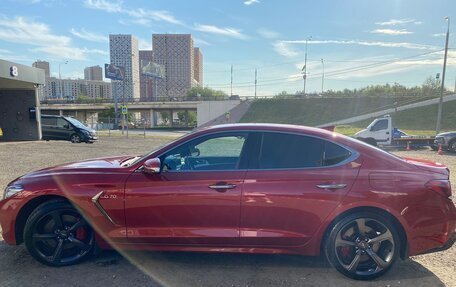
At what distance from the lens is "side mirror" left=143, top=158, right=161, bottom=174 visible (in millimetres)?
3129

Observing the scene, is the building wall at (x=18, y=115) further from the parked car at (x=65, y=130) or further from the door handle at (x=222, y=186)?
the door handle at (x=222, y=186)

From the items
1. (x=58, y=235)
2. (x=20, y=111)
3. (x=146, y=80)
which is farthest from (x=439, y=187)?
(x=146, y=80)

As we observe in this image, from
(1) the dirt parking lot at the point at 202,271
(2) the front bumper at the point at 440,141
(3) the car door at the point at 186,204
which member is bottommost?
(1) the dirt parking lot at the point at 202,271

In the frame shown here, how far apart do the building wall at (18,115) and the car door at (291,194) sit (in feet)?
66.3

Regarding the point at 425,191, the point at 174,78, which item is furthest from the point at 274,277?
the point at 174,78

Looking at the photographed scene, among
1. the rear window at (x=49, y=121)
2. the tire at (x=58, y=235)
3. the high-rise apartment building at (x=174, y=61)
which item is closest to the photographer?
the tire at (x=58, y=235)

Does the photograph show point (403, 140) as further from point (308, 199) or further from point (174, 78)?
point (174, 78)

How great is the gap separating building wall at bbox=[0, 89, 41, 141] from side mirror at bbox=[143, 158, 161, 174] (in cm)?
1954

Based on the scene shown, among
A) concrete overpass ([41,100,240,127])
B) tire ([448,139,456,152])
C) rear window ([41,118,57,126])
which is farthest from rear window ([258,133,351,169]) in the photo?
concrete overpass ([41,100,240,127])

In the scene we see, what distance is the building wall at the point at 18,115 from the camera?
19108mm

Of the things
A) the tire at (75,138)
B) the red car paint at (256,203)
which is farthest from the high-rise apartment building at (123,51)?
the red car paint at (256,203)

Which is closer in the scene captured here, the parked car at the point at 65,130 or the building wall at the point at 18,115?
the building wall at the point at 18,115

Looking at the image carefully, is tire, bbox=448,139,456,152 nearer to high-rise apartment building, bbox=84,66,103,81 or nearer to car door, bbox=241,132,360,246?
car door, bbox=241,132,360,246

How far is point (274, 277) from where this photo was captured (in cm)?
323
